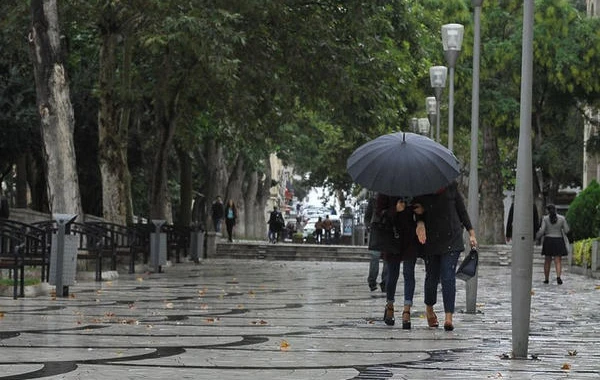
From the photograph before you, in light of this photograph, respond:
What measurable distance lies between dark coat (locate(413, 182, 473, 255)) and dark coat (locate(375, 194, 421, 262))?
0.74ft

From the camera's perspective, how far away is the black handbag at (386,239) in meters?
15.8

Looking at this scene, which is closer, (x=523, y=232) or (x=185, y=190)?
(x=523, y=232)

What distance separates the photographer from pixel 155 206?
3922cm

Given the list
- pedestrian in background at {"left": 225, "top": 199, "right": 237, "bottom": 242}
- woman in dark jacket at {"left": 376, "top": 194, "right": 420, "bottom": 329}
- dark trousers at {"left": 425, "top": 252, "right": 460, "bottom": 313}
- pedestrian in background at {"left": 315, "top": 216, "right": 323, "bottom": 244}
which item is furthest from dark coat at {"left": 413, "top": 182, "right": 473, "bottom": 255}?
pedestrian in background at {"left": 315, "top": 216, "right": 323, "bottom": 244}

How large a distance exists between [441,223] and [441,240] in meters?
0.18

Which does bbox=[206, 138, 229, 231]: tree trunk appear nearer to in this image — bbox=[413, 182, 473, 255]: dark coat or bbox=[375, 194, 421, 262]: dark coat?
bbox=[375, 194, 421, 262]: dark coat

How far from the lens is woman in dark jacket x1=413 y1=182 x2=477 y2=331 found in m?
15.4

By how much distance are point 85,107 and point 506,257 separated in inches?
546

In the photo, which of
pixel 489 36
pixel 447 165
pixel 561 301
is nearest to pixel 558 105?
pixel 489 36

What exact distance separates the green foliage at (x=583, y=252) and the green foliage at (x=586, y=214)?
1090mm

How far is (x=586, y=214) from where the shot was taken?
141ft

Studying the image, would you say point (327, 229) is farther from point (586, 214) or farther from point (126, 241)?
point (126, 241)

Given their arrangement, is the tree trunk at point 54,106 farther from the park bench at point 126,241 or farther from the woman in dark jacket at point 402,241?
the woman in dark jacket at point 402,241

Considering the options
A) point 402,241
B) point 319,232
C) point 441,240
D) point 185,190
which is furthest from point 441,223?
point 319,232
